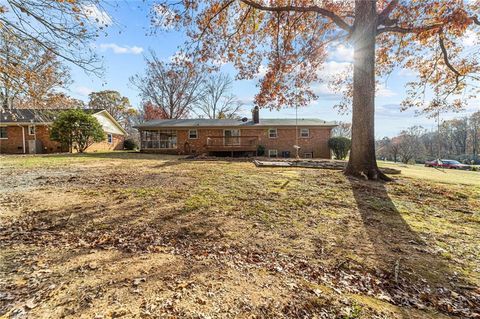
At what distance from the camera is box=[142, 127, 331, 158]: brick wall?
2050 cm

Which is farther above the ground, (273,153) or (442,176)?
(273,153)

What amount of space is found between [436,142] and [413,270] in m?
66.8

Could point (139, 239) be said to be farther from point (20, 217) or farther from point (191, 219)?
point (20, 217)

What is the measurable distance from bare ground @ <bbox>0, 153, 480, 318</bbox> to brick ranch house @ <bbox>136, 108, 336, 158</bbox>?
15144 mm

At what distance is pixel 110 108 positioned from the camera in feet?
128

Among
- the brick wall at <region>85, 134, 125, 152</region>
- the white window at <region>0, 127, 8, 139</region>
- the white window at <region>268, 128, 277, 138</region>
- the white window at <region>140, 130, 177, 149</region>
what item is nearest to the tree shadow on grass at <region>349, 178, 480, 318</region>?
the white window at <region>268, 128, 277, 138</region>

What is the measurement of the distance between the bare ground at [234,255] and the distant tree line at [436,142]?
154 ft

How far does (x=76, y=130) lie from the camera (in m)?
18.1

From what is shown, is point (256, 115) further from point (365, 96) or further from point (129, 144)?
point (129, 144)

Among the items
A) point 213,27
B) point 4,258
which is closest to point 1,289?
point 4,258

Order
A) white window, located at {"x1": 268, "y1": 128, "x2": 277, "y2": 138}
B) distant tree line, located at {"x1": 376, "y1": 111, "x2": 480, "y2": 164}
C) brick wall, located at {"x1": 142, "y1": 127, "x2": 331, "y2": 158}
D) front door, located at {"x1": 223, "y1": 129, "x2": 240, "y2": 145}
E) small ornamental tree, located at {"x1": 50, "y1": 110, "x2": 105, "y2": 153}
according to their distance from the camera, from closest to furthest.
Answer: small ornamental tree, located at {"x1": 50, "y1": 110, "x2": 105, "y2": 153} → front door, located at {"x1": 223, "y1": 129, "x2": 240, "y2": 145} → brick wall, located at {"x1": 142, "y1": 127, "x2": 331, "y2": 158} → white window, located at {"x1": 268, "y1": 128, "x2": 277, "y2": 138} → distant tree line, located at {"x1": 376, "y1": 111, "x2": 480, "y2": 164}

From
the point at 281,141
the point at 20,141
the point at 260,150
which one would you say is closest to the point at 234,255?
the point at 260,150

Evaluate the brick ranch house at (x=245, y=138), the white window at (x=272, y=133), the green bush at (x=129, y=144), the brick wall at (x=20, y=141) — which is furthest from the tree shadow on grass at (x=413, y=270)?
the green bush at (x=129, y=144)

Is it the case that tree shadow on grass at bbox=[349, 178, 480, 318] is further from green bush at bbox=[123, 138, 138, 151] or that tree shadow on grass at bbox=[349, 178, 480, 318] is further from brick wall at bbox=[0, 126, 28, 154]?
green bush at bbox=[123, 138, 138, 151]
